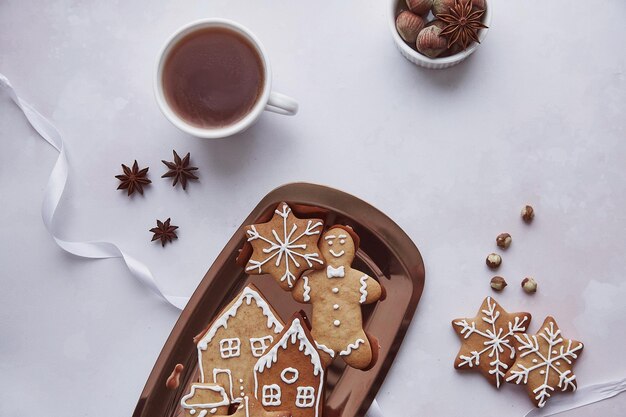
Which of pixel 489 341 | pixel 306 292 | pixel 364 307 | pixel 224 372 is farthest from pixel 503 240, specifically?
pixel 224 372

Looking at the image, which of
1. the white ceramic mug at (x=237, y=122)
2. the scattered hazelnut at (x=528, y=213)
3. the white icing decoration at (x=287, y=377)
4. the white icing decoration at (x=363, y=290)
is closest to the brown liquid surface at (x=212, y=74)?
the white ceramic mug at (x=237, y=122)

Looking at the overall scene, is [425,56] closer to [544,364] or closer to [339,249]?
[339,249]

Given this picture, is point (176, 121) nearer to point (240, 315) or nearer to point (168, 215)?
point (168, 215)

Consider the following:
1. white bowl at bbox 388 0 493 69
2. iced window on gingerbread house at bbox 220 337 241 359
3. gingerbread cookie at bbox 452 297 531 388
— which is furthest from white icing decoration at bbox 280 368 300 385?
white bowl at bbox 388 0 493 69

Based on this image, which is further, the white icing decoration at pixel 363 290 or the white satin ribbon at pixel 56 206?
the white satin ribbon at pixel 56 206

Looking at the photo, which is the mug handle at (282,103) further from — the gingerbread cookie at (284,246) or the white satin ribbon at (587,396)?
the white satin ribbon at (587,396)

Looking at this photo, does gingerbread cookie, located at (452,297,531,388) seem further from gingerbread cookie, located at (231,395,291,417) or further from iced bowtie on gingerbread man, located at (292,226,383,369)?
gingerbread cookie, located at (231,395,291,417)

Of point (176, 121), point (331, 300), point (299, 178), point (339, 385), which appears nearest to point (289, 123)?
point (299, 178)
